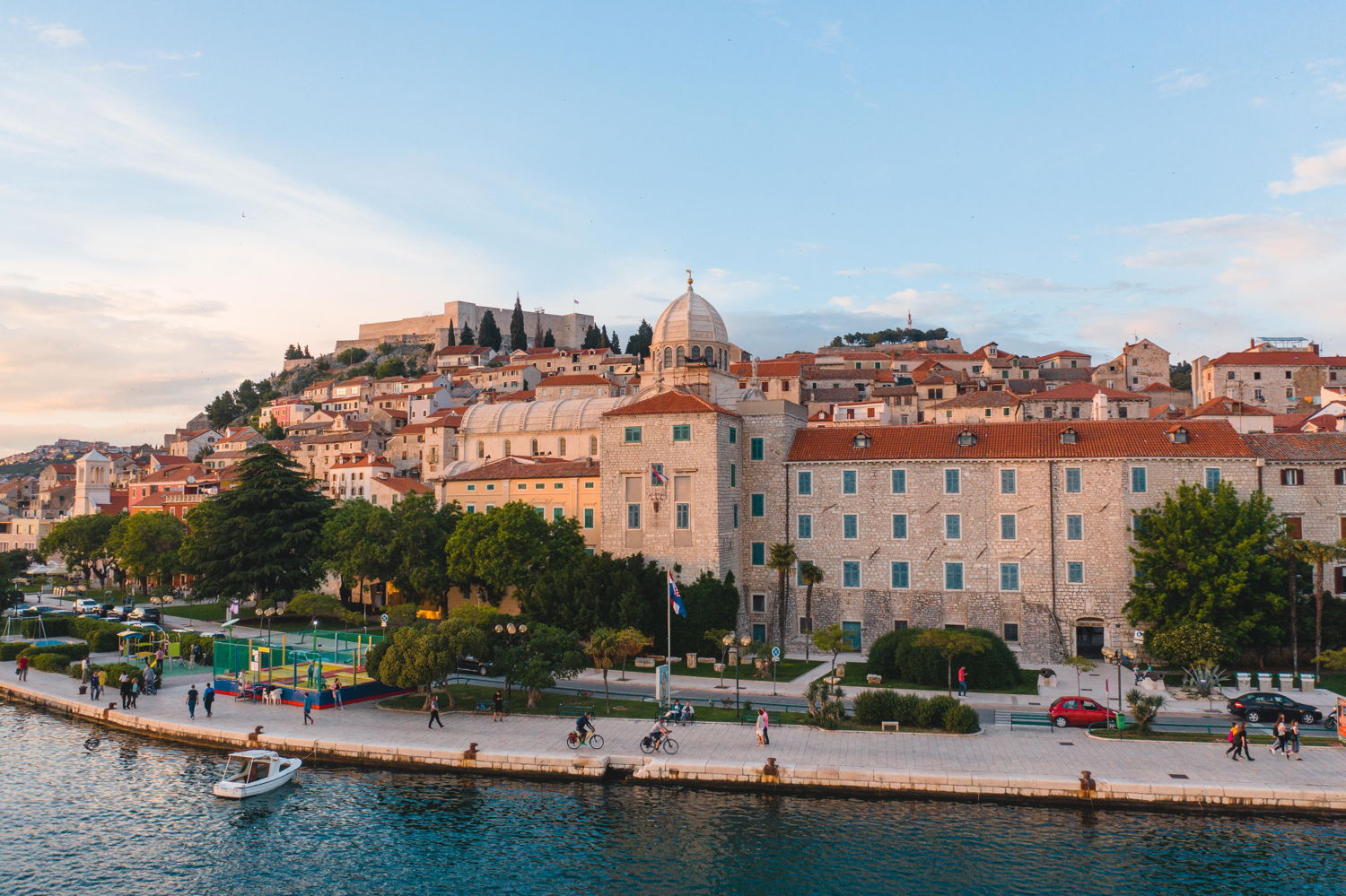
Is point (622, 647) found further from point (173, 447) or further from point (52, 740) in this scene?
point (173, 447)

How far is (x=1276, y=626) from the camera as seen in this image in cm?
3822

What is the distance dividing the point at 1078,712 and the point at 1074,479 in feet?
51.5

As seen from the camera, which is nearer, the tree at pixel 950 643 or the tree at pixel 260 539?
the tree at pixel 950 643

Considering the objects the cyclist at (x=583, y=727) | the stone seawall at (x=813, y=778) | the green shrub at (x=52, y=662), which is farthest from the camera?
the green shrub at (x=52, y=662)

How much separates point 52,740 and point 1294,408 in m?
99.0

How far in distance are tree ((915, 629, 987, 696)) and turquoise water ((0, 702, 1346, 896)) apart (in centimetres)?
1249

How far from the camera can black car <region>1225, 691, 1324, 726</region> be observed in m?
30.6

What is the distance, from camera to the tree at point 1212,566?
38000 millimetres

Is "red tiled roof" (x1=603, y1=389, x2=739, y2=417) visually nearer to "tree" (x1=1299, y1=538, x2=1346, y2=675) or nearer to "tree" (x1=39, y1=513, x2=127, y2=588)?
"tree" (x1=1299, y1=538, x2=1346, y2=675)

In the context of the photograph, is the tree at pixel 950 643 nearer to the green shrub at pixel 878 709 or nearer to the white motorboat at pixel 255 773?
the green shrub at pixel 878 709

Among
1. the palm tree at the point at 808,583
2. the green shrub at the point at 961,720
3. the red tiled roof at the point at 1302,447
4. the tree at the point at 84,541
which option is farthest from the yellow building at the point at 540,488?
the tree at the point at 84,541

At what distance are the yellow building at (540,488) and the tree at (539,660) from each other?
20886 millimetres

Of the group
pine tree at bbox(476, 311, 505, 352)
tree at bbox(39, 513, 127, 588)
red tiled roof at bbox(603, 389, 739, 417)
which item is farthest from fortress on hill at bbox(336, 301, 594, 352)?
red tiled roof at bbox(603, 389, 739, 417)

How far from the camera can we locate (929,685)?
123 ft
